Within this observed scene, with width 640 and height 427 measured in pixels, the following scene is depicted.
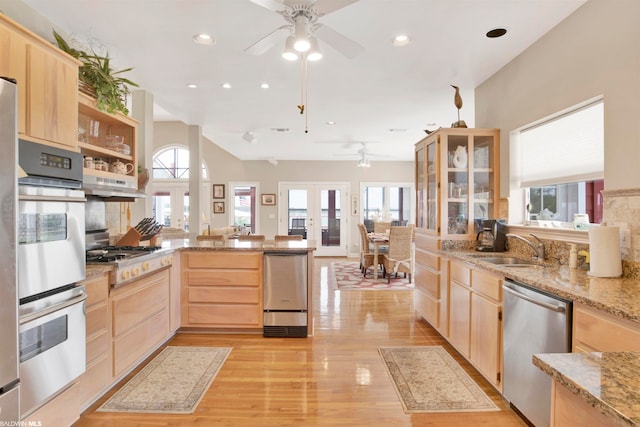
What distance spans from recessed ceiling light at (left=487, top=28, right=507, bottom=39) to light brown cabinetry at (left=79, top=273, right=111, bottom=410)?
3324 mm

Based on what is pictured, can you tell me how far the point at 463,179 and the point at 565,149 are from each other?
0.91 metres

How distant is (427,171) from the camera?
3668 millimetres

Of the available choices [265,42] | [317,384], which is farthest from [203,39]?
[317,384]

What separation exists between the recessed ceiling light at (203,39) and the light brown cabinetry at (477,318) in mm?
2805

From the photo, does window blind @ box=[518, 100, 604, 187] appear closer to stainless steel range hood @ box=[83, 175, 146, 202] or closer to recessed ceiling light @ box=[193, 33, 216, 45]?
recessed ceiling light @ box=[193, 33, 216, 45]

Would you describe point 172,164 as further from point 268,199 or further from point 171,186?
point 268,199

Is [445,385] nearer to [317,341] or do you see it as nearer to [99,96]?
[317,341]

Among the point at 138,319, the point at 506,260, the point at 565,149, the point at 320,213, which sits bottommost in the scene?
the point at 138,319

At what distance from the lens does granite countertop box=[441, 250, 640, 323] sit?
4.51ft

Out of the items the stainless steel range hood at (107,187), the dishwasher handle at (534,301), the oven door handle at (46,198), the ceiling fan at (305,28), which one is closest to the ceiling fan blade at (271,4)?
the ceiling fan at (305,28)

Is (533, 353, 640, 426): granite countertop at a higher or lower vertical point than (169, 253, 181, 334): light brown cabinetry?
higher

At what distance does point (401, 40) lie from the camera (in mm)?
2713

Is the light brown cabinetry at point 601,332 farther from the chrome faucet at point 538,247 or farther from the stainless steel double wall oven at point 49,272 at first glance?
the stainless steel double wall oven at point 49,272

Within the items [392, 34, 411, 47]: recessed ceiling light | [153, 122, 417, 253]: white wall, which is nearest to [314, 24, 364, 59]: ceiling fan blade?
[392, 34, 411, 47]: recessed ceiling light
